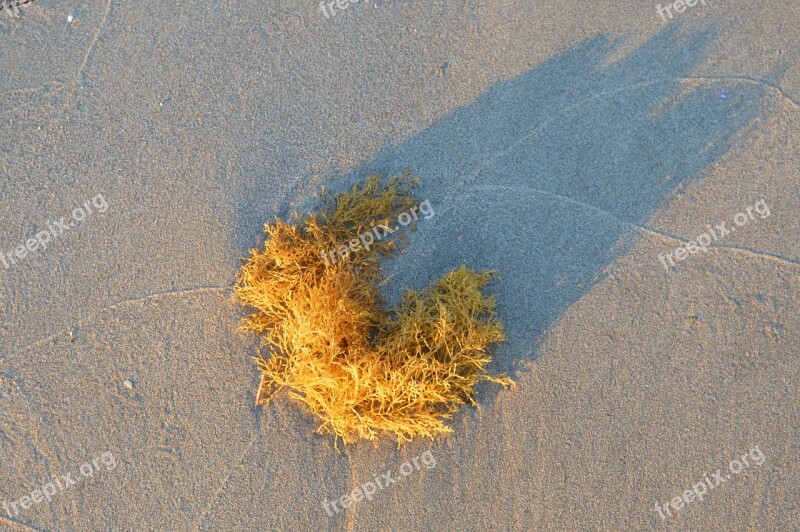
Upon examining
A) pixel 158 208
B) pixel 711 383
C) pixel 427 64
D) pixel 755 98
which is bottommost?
pixel 711 383

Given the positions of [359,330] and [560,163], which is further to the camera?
[560,163]

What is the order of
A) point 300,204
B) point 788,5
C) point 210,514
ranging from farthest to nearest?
point 788,5, point 300,204, point 210,514

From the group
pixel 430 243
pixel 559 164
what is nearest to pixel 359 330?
pixel 430 243

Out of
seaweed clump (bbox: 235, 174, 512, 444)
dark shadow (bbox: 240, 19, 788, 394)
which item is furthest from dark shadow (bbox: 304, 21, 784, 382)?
seaweed clump (bbox: 235, 174, 512, 444)

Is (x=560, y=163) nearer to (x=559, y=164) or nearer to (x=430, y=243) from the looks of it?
(x=559, y=164)

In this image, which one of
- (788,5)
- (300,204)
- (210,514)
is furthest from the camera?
(788,5)

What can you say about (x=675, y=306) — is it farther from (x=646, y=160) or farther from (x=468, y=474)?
(x=468, y=474)

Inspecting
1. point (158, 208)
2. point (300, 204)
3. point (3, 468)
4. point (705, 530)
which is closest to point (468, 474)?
point (705, 530)

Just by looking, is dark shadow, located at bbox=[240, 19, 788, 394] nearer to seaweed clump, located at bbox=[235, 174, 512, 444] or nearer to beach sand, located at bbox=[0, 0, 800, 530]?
beach sand, located at bbox=[0, 0, 800, 530]

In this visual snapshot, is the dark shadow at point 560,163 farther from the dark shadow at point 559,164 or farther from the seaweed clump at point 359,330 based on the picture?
the seaweed clump at point 359,330
